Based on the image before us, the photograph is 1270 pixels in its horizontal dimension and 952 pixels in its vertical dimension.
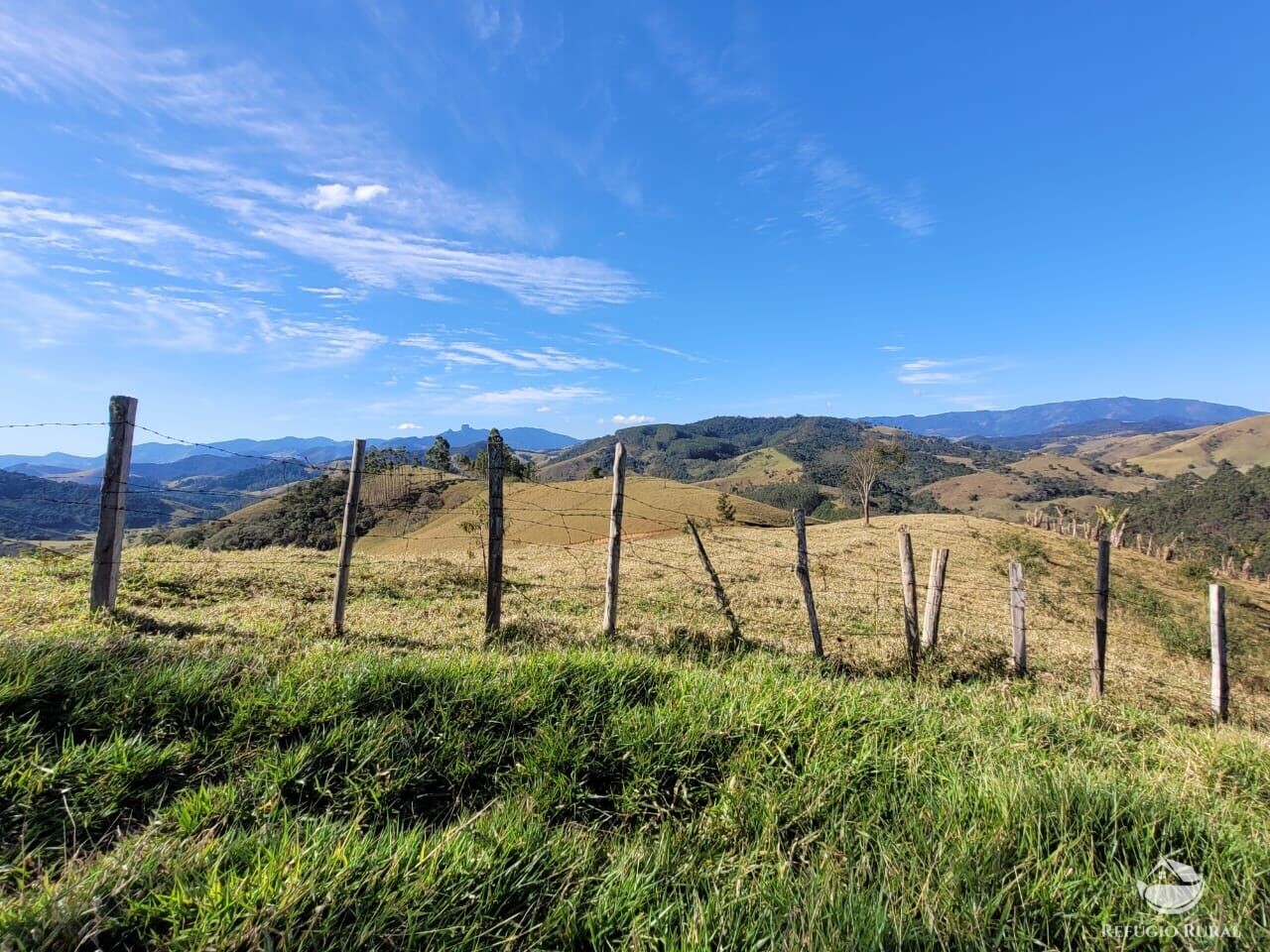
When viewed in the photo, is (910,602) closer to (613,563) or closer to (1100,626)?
(1100,626)

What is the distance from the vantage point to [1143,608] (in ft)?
62.3

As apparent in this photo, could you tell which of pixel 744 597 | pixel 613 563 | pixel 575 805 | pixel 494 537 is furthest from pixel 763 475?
pixel 575 805

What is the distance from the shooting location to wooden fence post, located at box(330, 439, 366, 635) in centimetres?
807

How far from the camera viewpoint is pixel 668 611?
37.7ft

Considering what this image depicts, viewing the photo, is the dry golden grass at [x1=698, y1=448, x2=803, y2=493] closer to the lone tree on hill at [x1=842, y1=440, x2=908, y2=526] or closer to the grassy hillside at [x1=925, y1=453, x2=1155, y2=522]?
the grassy hillside at [x1=925, y1=453, x2=1155, y2=522]

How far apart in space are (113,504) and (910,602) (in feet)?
36.6

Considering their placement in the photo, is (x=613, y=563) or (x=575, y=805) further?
(x=613, y=563)

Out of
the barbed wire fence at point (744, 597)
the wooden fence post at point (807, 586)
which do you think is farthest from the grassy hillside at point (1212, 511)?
the wooden fence post at point (807, 586)

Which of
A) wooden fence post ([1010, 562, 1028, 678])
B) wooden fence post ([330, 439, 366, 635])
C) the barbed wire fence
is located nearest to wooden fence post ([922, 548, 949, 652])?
the barbed wire fence

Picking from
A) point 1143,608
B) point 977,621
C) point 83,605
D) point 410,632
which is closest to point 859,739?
point 410,632

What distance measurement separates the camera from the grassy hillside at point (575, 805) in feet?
7.48

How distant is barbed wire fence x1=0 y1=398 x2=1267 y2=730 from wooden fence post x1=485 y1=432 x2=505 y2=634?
0.03 metres

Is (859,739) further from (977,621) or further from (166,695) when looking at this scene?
(977,621)

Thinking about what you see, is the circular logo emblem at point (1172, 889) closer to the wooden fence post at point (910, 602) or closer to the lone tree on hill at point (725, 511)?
the wooden fence post at point (910, 602)
